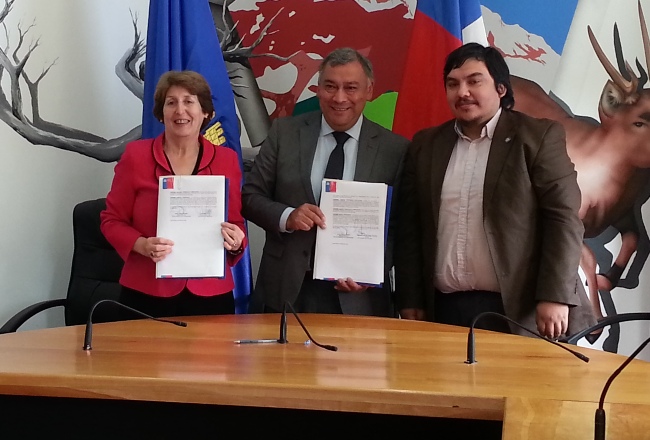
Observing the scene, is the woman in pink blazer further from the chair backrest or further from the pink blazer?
the chair backrest

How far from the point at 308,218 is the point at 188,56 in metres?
1.23

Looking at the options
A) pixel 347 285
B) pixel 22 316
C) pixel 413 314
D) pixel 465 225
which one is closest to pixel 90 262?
pixel 22 316

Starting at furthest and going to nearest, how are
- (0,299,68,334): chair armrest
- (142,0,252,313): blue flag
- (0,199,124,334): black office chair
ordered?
1. (142,0,252,313): blue flag
2. (0,199,124,334): black office chair
3. (0,299,68,334): chair armrest

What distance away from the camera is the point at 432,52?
3135 millimetres

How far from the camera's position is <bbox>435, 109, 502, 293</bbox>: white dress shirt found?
237 centimetres

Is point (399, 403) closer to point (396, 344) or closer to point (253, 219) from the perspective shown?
point (396, 344)

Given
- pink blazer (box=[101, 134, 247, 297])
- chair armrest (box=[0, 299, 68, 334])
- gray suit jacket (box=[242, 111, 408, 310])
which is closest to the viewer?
pink blazer (box=[101, 134, 247, 297])

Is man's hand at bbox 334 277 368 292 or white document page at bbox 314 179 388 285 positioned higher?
white document page at bbox 314 179 388 285

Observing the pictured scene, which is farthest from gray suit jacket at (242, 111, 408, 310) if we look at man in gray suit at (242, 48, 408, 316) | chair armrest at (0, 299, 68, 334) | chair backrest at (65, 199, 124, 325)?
chair armrest at (0, 299, 68, 334)

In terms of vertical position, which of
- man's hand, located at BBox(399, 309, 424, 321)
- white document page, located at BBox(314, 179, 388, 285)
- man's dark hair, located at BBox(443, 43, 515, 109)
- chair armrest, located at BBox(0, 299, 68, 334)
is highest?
man's dark hair, located at BBox(443, 43, 515, 109)

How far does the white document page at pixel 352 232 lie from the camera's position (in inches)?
93.1

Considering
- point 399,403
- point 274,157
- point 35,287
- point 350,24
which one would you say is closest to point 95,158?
point 35,287

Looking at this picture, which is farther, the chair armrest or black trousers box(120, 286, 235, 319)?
the chair armrest

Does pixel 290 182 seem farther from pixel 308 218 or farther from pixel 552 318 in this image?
pixel 552 318
